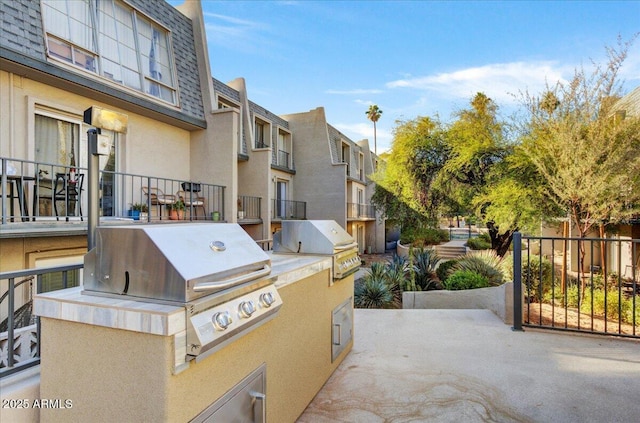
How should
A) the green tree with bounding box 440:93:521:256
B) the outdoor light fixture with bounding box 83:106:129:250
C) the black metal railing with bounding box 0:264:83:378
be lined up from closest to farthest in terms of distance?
the black metal railing with bounding box 0:264:83:378 → the outdoor light fixture with bounding box 83:106:129:250 → the green tree with bounding box 440:93:521:256

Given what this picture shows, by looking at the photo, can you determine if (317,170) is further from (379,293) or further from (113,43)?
(113,43)

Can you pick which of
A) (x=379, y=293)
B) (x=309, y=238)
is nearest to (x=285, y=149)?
(x=379, y=293)

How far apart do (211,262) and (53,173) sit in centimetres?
663

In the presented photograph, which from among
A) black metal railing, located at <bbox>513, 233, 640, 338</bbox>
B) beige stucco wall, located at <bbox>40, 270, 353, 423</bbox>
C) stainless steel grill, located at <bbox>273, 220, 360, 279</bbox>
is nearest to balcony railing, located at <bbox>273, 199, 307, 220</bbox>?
black metal railing, located at <bbox>513, 233, 640, 338</bbox>

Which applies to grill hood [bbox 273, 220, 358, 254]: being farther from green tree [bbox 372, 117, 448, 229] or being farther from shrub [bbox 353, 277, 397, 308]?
green tree [bbox 372, 117, 448, 229]

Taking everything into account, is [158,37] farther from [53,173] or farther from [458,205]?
[458,205]

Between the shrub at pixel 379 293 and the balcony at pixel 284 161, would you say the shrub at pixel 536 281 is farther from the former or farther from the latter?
the balcony at pixel 284 161

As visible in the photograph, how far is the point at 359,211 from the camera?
23422 mm

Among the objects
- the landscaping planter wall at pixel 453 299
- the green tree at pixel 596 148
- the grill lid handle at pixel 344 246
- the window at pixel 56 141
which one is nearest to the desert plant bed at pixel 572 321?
the landscaping planter wall at pixel 453 299

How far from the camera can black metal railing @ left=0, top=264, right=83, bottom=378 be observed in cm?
208

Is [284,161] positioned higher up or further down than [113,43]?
further down

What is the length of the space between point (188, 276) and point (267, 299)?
655 mm

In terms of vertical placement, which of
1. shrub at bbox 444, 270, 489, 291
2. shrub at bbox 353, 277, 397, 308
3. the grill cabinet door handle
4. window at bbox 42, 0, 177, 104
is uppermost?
window at bbox 42, 0, 177, 104

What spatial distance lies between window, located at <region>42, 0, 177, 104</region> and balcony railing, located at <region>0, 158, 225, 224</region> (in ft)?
7.19
